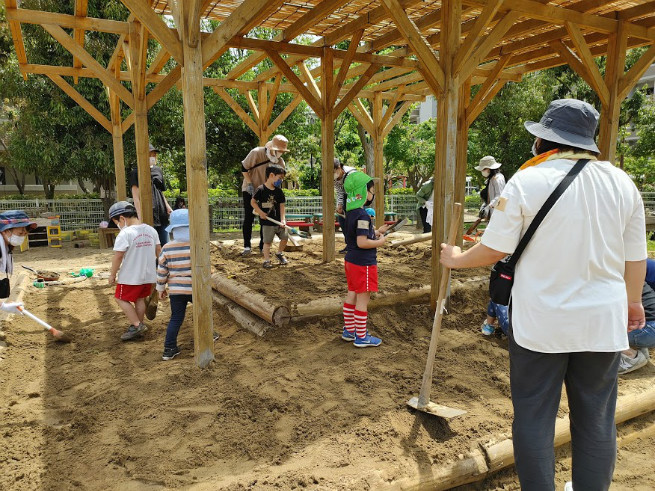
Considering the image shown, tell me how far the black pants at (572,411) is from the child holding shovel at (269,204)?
4.97 meters

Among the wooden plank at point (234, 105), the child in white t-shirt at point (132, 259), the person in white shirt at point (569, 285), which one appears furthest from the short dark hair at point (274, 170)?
the person in white shirt at point (569, 285)

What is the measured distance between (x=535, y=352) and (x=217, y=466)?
184cm

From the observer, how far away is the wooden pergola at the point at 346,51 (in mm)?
3740

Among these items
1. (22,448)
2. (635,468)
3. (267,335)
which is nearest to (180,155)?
(267,335)

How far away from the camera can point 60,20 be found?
633 centimetres

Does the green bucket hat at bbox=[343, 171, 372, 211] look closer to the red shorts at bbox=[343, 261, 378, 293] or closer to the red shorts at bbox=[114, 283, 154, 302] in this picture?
the red shorts at bbox=[343, 261, 378, 293]

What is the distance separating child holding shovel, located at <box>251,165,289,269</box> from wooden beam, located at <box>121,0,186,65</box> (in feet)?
10.0

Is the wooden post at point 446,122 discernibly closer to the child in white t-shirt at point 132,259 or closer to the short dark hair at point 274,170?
the short dark hair at point 274,170

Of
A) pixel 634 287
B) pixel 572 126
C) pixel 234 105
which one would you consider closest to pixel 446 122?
pixel 572 126

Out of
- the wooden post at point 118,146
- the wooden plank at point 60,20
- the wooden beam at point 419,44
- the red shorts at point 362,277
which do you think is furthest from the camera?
the wooden post at point 118,146

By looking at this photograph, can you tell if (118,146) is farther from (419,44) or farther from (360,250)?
(360,250)

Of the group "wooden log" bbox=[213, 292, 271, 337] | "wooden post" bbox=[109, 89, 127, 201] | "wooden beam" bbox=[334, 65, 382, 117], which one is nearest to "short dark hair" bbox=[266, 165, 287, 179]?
"wooden beam" bbox=[334, 65, 382, 117]

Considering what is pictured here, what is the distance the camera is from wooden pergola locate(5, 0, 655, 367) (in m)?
3.74

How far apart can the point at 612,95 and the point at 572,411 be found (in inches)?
233
